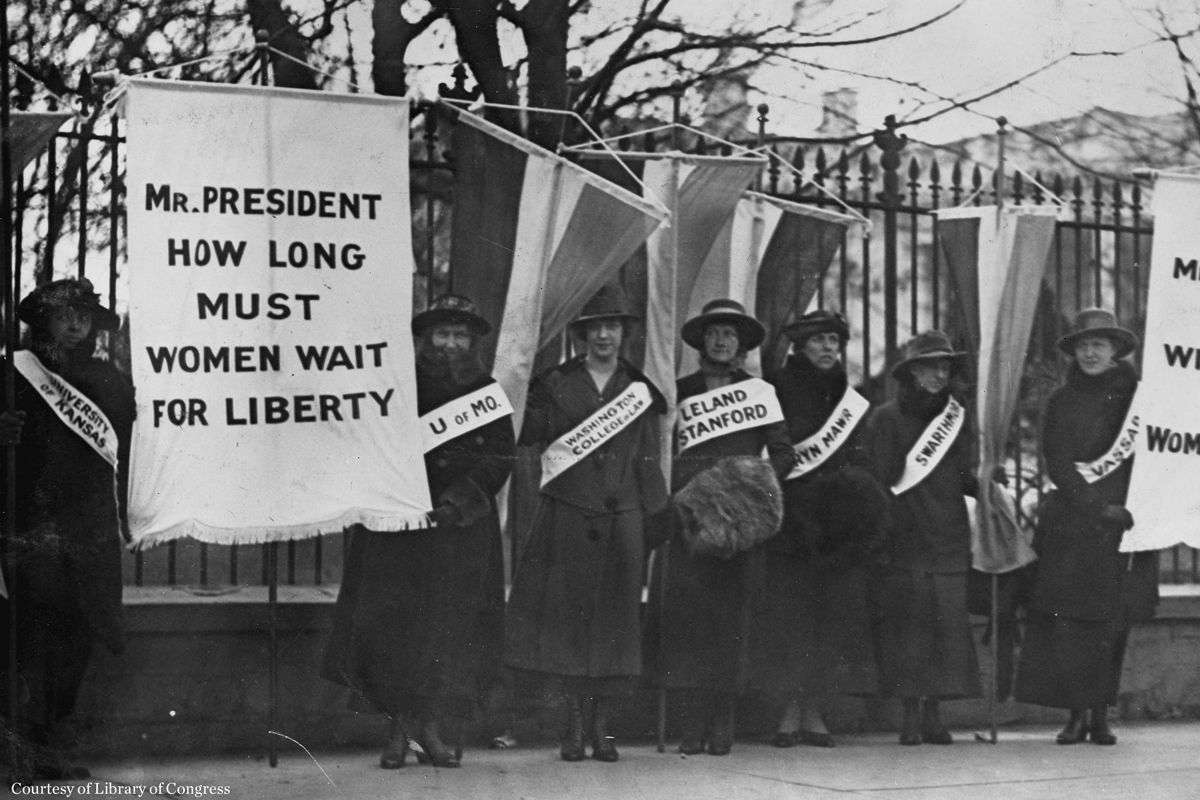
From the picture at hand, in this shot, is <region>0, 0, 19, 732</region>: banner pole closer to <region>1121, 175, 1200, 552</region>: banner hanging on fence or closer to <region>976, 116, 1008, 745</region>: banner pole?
<region>976, 116, 1008, 745</region>: banner pole

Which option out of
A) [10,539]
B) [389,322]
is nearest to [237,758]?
[10,539]

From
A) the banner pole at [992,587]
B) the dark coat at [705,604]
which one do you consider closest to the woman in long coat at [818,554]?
the dark coat at [705,604]

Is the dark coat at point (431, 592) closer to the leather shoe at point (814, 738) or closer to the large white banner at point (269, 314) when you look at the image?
the large white banner at point (269, 314)

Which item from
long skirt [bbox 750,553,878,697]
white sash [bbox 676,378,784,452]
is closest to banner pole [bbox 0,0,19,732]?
white sash [bbox 676,378,784,452]

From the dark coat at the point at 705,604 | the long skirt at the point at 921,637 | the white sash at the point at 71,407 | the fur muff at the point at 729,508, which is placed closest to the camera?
the white sash at the point at 71,407

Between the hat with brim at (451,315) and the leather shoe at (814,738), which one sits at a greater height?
the hat with brim at (451,315)

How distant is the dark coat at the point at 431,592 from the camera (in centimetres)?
679

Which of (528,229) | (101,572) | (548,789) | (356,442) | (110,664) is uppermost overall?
(528,229)

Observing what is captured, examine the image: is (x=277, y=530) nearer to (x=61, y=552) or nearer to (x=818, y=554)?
(x=61, y=552)

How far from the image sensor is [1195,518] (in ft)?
26.0

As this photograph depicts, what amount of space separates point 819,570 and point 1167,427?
193cm

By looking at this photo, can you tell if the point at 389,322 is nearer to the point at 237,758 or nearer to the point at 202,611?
the point at 202,611

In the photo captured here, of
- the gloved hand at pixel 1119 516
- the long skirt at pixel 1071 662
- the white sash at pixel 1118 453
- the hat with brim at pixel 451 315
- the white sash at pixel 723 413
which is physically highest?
the hat with brim at pixel 451 315

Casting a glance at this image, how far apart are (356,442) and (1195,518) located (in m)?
4.22
